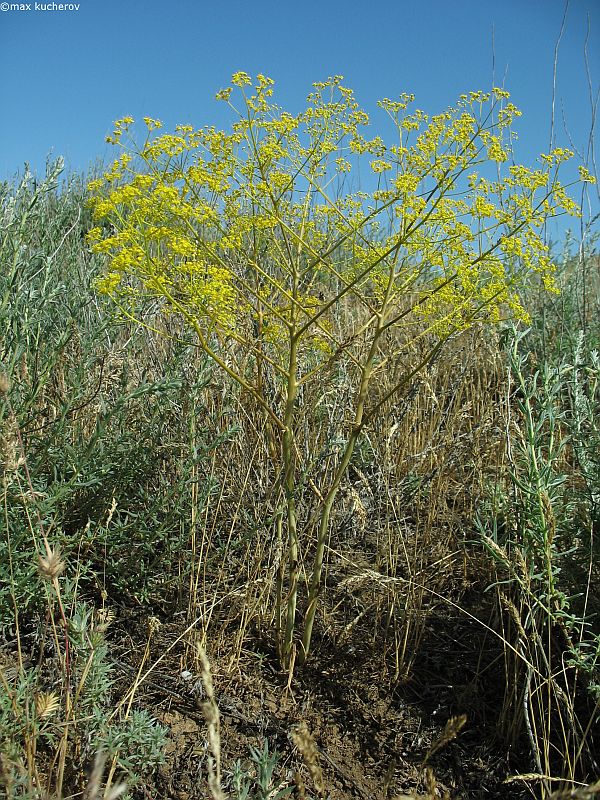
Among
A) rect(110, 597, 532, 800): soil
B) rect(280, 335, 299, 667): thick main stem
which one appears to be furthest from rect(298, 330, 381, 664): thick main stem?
rect(110, 597, 532, 800): soil

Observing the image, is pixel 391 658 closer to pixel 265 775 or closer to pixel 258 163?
pixel 265 775

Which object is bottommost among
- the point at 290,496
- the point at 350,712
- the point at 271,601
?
the point at 350,712

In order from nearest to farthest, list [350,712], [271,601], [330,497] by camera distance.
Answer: [330,497], [350,712], [271,601]

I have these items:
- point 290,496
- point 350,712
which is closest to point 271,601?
point 350,712

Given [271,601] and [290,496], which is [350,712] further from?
[290,496]

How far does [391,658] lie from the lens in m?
2.25

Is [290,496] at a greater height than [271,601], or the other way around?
[290,496]

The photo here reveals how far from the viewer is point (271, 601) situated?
2438 millimetres

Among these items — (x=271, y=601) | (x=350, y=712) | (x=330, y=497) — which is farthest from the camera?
(x=271, y=601)

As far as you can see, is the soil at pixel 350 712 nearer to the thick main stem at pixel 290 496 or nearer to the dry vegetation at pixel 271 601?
the dry vegetation at pixel 271 601

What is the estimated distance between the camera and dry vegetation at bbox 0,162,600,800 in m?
1.76

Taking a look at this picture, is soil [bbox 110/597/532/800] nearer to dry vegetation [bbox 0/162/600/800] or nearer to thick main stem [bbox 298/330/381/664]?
dry vegetation [bbox 0/162/600/800]

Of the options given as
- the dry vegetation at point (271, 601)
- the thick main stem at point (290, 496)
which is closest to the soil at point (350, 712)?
A: the dry vegetation at point (271, 601)

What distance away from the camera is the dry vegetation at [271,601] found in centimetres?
176
